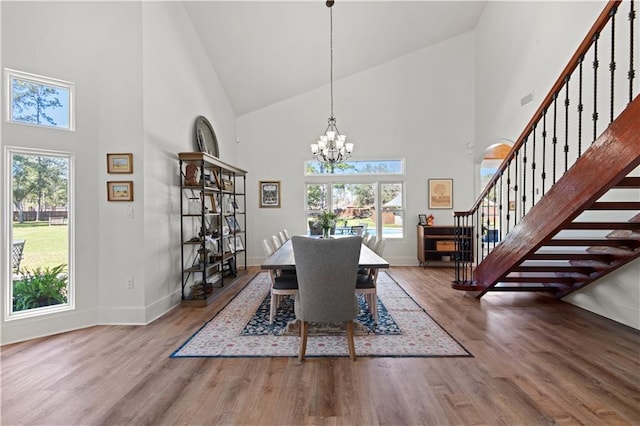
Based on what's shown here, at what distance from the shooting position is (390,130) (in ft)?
21.7

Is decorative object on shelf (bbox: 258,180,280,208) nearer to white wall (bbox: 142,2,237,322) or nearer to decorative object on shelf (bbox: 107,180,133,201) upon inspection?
white wall (bbox: 142,2,237,322)

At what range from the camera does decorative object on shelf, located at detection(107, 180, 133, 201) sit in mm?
3314

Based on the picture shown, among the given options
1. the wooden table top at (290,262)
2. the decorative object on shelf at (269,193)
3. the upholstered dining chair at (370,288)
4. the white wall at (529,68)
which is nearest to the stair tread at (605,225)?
the white wall at (529,68)

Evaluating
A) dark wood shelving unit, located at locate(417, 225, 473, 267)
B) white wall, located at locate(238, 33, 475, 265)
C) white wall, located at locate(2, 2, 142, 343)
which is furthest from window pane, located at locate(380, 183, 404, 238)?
white wall, located at locate(2, 2, 142, 343)

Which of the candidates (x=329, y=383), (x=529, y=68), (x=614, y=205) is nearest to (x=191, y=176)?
(x=329, y=383)

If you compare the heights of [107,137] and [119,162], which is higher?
[107,137]

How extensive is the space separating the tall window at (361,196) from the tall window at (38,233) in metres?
4.21

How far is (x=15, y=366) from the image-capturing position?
7.94 ft

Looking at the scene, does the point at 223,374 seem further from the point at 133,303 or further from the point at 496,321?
the point at 496,321

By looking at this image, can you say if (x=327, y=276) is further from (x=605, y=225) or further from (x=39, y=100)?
(x=39, y=100)

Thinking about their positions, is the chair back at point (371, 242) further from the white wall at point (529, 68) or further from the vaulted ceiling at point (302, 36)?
the vaulted ceiling at point (302, 36)

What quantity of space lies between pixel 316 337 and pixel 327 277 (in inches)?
35.1

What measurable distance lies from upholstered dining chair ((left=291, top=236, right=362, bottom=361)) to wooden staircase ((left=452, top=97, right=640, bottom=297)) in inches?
66.7

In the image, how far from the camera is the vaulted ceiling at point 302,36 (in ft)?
14.2
